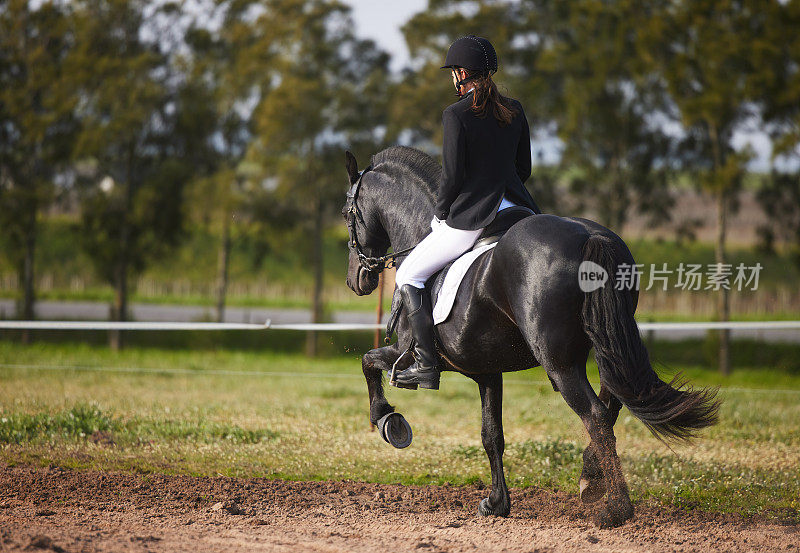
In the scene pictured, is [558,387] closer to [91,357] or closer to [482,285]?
[482,285]

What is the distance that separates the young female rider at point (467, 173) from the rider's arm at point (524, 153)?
6cm

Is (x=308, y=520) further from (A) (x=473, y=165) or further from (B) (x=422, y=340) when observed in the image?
(A) (x=473, y=165)

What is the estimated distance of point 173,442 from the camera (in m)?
7.88

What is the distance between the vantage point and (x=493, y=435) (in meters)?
5.53

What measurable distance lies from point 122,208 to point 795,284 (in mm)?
18233

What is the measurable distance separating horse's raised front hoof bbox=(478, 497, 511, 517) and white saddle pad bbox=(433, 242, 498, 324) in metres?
1.31

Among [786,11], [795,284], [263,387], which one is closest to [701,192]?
[786,11]

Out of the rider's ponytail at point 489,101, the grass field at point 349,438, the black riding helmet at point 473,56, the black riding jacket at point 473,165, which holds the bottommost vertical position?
the grass field at point 349,438

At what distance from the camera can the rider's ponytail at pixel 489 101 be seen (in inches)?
198

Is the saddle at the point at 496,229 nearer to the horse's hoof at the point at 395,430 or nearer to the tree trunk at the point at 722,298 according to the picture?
the horse's hoof at the point at 395,430

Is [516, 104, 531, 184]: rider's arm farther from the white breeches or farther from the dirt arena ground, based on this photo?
the dirt arena ground

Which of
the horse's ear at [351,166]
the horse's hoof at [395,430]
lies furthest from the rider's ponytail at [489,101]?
the horse's hoof at [395,430]

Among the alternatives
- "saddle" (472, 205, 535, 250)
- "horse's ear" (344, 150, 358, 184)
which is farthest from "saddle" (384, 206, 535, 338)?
"horse's ear" (344, 150, 358, 184)

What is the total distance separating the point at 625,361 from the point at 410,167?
2.25 metres
